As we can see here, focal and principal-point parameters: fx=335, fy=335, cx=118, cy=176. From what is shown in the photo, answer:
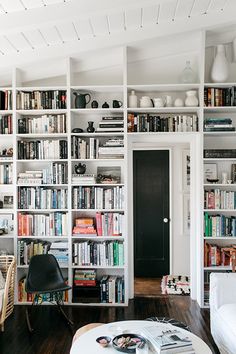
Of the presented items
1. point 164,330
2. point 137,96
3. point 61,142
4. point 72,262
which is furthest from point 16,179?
point 164,330

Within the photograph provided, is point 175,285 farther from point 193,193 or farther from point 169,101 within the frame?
point 169,101

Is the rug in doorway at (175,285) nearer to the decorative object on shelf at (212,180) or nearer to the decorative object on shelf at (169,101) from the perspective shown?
the decorative object on shelf at (212,180)

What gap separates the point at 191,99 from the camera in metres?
4.06

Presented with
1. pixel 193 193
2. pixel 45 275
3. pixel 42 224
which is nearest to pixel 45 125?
pixel 42 224

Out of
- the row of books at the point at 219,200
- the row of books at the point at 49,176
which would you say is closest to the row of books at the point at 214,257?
the row of books at the point at 219,200

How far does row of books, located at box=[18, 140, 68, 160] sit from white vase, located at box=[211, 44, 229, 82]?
201 cm

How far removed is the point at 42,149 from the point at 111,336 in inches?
98.4

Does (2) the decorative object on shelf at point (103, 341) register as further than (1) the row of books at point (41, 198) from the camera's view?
No

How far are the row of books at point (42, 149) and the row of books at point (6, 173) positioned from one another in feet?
0.80

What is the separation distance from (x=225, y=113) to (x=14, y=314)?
11.6 ft

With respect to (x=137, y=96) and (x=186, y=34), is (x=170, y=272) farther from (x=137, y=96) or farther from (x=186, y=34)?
(x=186, y=34)

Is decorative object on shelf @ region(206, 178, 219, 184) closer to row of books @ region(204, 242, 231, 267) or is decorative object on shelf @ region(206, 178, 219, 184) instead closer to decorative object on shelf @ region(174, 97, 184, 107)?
row of books @ region(204, 242, 231, 267)

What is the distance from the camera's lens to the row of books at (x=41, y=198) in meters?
4.15

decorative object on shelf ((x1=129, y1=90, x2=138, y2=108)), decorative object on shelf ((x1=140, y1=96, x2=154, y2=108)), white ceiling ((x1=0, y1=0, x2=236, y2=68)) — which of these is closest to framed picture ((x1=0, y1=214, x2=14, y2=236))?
white ceiling ((x1=0, y1=0, x2=236, y2=68))
